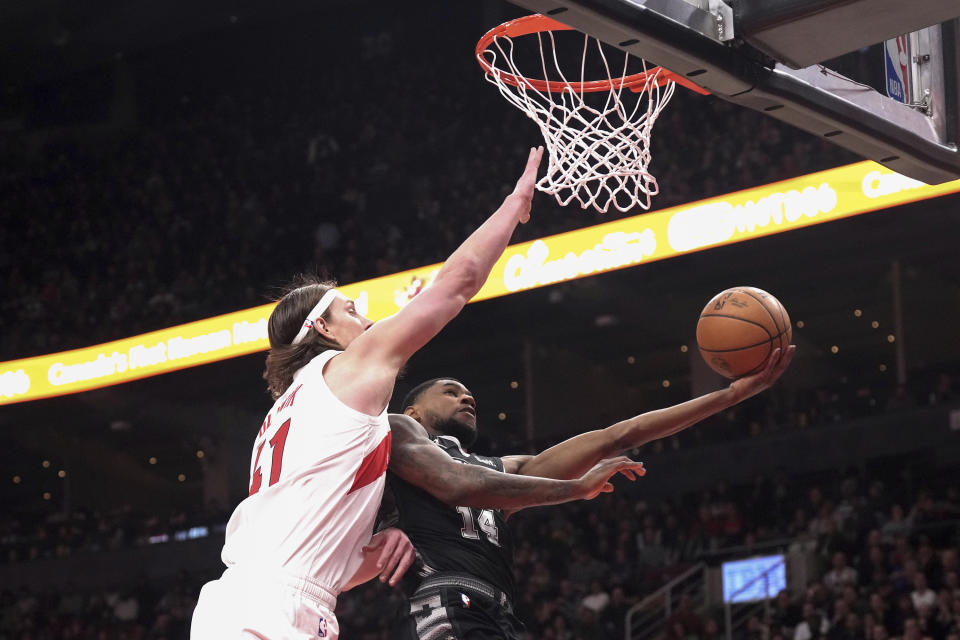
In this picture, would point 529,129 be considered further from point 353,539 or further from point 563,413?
point 353,539

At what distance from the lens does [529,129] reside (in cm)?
2003

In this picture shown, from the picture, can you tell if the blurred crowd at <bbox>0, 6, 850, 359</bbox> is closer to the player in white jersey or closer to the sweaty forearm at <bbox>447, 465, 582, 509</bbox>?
the sweaty forearm at <bbox>447, 465, 582, 509</bbox>

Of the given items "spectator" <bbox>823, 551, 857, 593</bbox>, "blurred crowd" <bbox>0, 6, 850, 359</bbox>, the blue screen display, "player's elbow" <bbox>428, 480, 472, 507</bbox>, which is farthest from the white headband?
"blurred crowd" <bbox>0, 6, 850, 359</bbox>

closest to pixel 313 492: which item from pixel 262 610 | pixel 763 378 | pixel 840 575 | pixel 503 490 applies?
pixel 262 610

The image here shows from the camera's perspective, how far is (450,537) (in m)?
3.83

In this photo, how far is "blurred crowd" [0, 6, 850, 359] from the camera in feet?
58.7

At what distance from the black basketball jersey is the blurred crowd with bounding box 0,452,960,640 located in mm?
7271

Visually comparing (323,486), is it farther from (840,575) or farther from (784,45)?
(840,575)

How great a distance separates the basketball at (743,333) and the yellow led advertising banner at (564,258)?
7.44m

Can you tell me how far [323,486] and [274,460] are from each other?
15cm

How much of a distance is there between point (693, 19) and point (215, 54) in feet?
72.4

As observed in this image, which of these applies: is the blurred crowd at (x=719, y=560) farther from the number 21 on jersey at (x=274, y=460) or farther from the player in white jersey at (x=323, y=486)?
the number 21 on jersey at (x=274, y=460)

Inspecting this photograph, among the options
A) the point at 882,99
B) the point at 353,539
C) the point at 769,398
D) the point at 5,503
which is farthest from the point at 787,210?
the point at 5,503

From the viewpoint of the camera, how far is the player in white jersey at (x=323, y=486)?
2.96 metres
